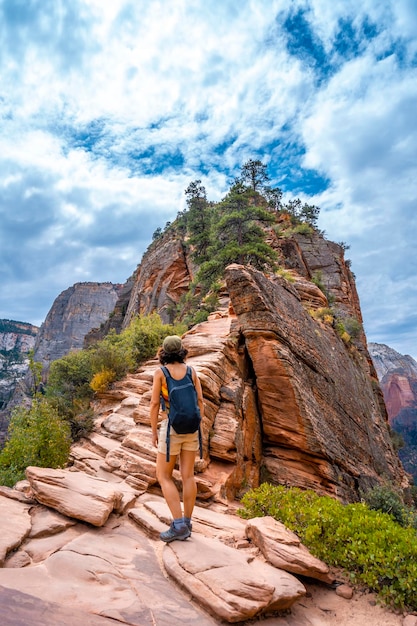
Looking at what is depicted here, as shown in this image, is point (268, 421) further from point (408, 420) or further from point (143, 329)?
point (408, 420)

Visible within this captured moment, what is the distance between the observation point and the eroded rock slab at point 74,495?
429 cm

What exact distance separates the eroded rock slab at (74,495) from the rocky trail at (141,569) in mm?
13

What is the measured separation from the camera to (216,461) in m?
8.71

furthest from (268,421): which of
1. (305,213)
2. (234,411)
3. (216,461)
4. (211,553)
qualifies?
(305,213)

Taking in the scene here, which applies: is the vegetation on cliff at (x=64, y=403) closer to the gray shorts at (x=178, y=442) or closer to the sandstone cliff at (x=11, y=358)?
the gray shorts at (x=178, y=442)

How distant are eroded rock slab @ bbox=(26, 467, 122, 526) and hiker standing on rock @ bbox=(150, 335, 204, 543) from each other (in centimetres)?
84

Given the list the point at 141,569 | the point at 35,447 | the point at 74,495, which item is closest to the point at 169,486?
the point at 141,569

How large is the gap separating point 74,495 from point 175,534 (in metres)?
1.39

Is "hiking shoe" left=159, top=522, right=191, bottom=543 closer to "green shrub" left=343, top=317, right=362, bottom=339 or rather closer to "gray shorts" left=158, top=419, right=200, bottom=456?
"gray shorts" left=158, top=419, right=200, bottom=456

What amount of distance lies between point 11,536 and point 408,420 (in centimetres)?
12591

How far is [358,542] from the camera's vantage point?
4238 mm

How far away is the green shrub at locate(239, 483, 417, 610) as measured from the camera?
12.6 ft

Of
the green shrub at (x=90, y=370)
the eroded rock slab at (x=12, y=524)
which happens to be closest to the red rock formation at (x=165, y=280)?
the green shrub at (x=90, y=370)

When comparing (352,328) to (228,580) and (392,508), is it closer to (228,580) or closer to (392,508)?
(392,508)
